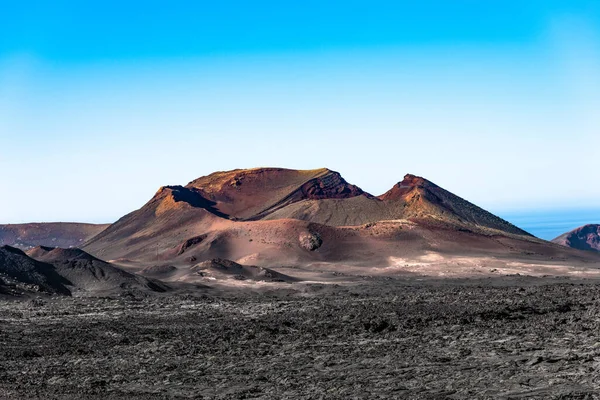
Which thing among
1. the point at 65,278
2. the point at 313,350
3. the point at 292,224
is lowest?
the point at 313,350

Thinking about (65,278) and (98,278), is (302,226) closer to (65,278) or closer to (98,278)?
(98,278)

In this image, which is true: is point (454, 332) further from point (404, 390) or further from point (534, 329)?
point (404, 390)

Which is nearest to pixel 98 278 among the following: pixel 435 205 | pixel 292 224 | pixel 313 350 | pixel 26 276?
pixel 26 276

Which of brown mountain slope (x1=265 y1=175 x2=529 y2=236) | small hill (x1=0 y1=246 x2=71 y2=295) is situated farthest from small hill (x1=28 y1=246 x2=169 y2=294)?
brown mountain slope (x1=265 y1=175 x2=529 y2=236)

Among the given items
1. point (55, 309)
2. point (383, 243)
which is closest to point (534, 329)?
point (55, 309)

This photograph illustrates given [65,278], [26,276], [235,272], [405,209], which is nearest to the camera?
[26,276]

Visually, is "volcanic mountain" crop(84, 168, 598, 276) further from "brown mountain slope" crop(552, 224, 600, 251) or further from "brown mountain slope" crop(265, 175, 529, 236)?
"brown mountain slope" crop(552, 224, 600, 251)
